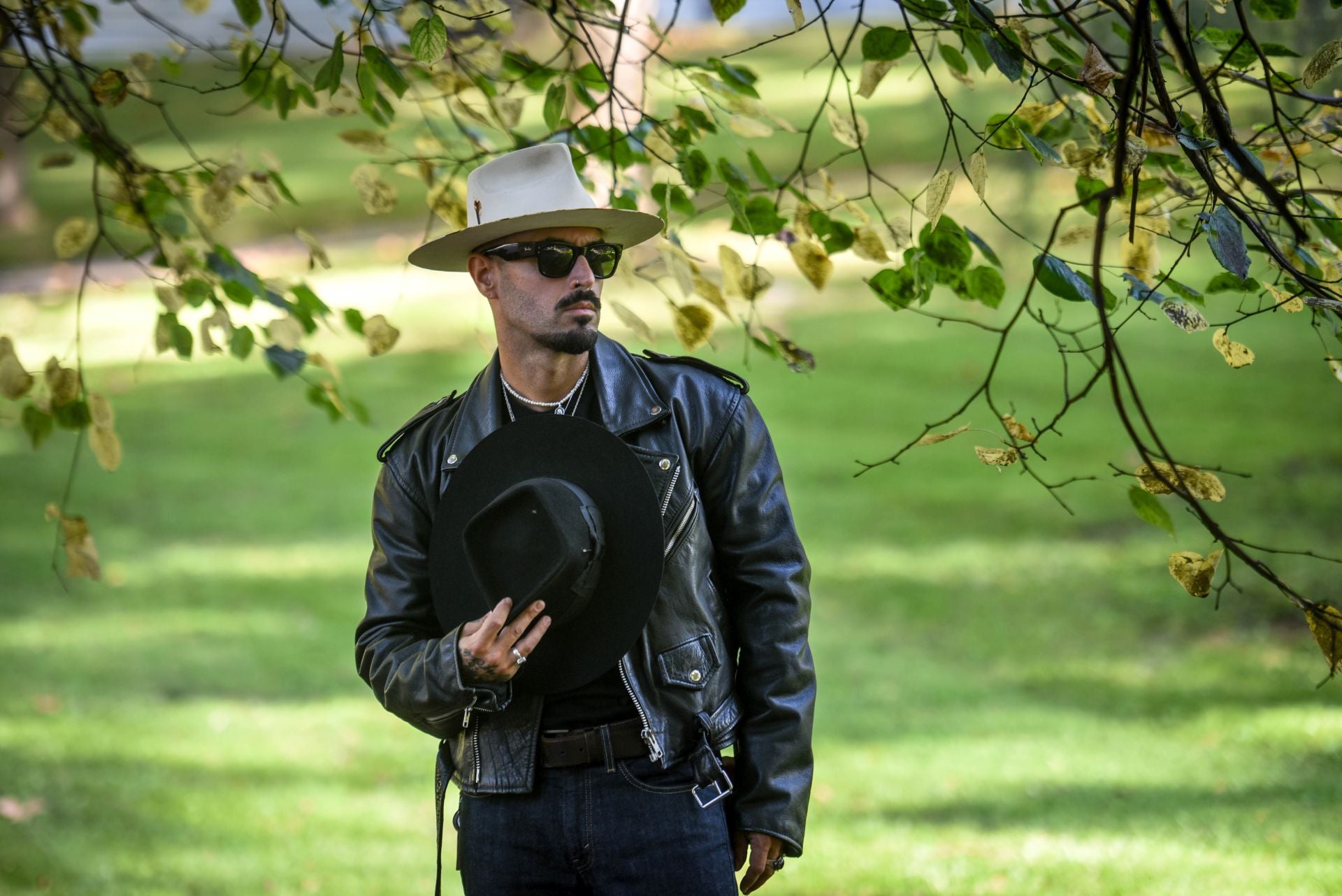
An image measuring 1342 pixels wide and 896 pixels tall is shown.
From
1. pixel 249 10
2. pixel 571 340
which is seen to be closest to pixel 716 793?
pixel 571 340

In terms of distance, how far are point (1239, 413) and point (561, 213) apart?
10.8 metres

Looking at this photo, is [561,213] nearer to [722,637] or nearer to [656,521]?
[656,521]

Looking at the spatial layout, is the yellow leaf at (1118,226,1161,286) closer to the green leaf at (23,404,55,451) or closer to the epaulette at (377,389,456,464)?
the epaulette at (377,389,456,464)

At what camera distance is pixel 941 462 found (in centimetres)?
1231

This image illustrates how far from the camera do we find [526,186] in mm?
3127

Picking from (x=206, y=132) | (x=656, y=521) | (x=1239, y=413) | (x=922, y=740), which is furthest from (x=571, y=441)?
(x=206, y=132)

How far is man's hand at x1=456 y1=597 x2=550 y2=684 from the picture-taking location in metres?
2.66

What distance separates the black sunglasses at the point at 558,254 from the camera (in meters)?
3.04

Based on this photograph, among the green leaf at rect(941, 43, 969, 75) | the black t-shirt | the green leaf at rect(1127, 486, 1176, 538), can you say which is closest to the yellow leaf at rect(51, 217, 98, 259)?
the black t-shirt

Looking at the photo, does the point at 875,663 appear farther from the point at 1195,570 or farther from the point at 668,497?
the point at 668,497

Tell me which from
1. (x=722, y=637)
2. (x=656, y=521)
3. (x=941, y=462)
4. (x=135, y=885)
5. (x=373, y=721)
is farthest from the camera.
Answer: (x=941, y=462)

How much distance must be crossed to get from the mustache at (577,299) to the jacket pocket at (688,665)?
77cm

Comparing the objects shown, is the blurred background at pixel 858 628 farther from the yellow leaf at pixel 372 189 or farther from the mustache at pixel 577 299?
the mustache at pixel 577 299

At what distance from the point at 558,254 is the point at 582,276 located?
0.24 feet
